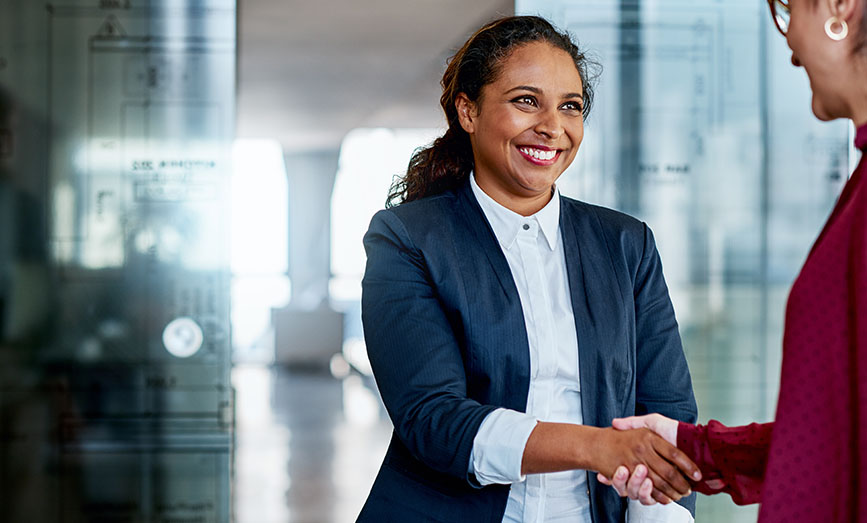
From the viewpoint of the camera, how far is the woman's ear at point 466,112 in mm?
1689

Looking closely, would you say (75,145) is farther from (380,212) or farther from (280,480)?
(280,480)

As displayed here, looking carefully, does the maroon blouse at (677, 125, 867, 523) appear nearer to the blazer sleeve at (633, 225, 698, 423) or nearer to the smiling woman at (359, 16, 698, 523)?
the smiling woman at (359, 16, 698, 523)

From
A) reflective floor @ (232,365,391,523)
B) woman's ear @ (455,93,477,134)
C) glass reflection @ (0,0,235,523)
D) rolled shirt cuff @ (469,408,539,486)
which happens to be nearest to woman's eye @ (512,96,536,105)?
woman's ear @ (455,93,477,134)

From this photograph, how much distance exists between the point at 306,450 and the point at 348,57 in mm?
3029

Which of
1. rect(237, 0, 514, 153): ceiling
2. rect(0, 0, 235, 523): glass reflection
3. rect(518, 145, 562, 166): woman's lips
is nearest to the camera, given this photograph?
rect(518, 145, 562, 166): woman's lips

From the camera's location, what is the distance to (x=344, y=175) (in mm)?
14164

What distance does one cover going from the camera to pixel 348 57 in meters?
6.82

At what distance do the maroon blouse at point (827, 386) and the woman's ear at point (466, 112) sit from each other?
839 mm

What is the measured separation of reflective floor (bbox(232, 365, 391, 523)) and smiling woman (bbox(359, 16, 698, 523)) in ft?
10.9

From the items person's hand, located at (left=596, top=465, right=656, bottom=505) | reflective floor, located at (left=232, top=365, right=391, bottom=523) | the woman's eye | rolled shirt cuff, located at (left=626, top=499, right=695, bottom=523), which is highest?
the woman's eye

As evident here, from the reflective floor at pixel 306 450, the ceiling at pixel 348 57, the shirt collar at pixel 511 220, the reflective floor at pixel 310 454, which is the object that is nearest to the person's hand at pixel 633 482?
the shirt collar at pixel 511 220

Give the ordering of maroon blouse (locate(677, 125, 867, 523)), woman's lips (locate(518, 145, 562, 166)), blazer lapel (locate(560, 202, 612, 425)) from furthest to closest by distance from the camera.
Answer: woman's lips (locate(518, 145, 562, 166)), blazer lapel (locate(560, 202, 612, 425)), maroon blouse (locate(677, 125, 867, 523))

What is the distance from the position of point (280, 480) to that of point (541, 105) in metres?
4.69

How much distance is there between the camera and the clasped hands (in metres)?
1.40
